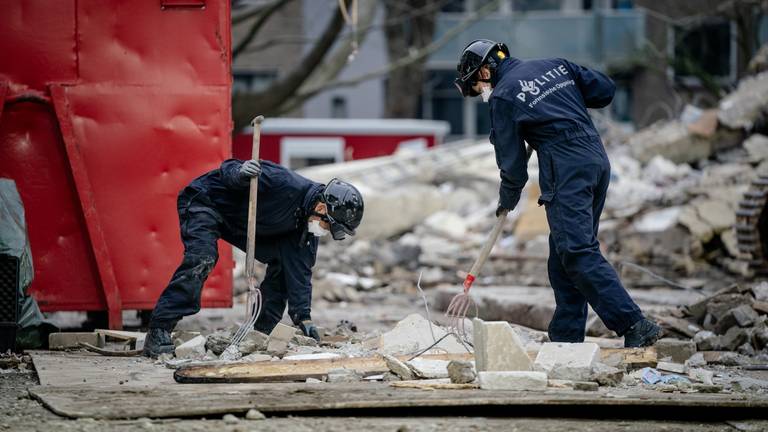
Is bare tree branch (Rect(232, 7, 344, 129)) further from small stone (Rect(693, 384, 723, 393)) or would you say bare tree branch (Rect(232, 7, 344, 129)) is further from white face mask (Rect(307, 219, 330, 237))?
small stone (Rect(693, 384, 723, 393))

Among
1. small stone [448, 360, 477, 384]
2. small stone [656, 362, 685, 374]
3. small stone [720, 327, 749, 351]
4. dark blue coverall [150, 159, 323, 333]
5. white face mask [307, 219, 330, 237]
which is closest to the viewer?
small stone [448, 360, 477, 384]

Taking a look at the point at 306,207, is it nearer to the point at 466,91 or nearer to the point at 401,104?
the point at 466,91

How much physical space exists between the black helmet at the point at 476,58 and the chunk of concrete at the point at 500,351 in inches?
83.1

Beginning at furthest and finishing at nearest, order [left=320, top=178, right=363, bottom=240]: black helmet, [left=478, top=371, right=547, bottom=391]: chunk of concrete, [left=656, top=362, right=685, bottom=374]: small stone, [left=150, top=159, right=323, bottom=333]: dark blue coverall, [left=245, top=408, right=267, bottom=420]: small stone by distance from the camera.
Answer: [left=320, top=178, right=363, bottom=240]: black helmet, [left=150, top=159, right=323, bottom=333]: dark blue coverall, [left=656, top=362, right=685, bottom=374]: small stone, [left=478, top=371, right=547, bottom=391]: chunk of concrete, [left=245, top=408, right=267, bottom=420]: small stone

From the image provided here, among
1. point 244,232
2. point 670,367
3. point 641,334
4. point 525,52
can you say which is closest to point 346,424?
point 670,367

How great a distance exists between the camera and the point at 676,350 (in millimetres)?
8891

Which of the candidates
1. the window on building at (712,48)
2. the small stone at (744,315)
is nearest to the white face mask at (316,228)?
the small stone at (744,315)

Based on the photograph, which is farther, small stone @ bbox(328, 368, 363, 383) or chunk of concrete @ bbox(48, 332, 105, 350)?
chunk of concrete @ bbox(48, 332, 105, 350)

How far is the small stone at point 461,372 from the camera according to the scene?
7043 millimetres

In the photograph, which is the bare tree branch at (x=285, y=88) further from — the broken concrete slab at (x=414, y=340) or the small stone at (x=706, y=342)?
the broken concrete slab at (x=414, y=340)

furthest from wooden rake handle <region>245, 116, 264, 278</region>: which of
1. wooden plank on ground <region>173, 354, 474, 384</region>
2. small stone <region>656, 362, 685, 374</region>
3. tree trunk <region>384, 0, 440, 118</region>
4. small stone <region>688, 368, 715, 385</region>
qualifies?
tree trunk <region>384, 0, 440, 118</region>

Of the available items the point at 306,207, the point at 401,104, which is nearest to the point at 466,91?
the point at 306,207

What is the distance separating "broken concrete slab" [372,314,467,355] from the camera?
855 cm

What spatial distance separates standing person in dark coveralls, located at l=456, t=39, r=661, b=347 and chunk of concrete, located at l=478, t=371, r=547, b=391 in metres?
1.37
